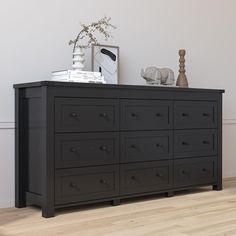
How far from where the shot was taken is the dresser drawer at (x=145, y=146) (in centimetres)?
318

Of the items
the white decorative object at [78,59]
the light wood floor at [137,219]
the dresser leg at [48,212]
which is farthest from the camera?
the white decorative object at [78,59]

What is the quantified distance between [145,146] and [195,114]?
1.74 ft

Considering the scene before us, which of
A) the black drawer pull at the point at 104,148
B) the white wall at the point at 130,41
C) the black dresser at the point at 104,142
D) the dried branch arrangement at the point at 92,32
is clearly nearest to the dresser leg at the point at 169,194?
the black dresser at the point at 104,142

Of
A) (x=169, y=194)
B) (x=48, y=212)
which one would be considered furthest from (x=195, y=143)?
(x=48, y=212)

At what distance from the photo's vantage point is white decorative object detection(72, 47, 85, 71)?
3158 mm

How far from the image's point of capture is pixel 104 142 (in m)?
3.06

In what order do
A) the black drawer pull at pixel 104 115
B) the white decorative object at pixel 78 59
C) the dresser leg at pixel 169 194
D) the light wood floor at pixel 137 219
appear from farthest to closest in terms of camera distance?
the dresser leg at pixel 169 194
the white decorative object at pixel 78 59
the black drawer pull at pixel 104 115
the light wood floor at pixel 137 219

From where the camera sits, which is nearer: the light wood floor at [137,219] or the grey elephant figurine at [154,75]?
the light wood floor at [137,219]

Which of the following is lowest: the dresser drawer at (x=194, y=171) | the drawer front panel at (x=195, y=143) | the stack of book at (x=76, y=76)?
the dresser drawer at (x=194, y=171)

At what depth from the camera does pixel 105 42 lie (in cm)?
361

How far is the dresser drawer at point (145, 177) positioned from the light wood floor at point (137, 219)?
0.09 metres

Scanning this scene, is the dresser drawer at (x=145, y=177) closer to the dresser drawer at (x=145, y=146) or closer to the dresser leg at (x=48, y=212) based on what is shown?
the dresser drawer at (x=145, y=146)

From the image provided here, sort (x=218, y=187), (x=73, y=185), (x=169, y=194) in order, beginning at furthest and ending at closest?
(x=218, y=187) < (x=169, y=194) < (x=73, y=185)

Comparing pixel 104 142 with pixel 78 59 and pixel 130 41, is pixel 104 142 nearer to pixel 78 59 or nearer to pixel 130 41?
pixel 78 59
